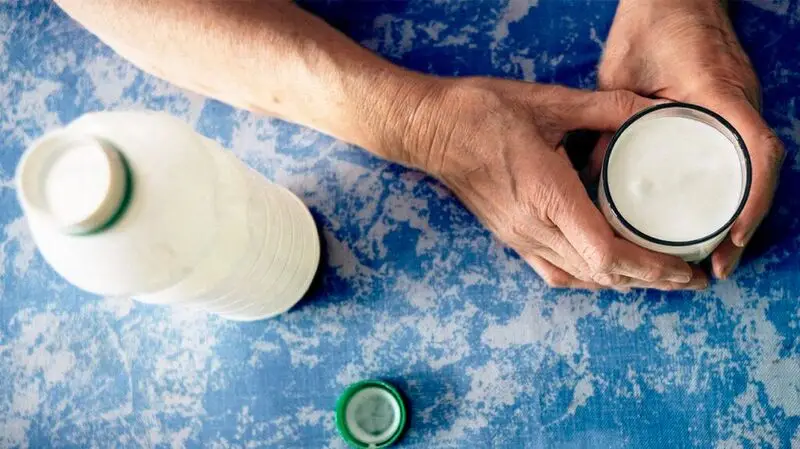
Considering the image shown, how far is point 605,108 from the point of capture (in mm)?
632

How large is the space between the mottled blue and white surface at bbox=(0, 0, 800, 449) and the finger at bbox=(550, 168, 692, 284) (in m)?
0.10

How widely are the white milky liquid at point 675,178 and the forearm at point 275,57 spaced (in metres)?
0.25

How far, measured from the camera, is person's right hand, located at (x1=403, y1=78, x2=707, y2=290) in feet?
1.95

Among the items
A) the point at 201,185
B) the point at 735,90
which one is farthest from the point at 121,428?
the point at 735,90

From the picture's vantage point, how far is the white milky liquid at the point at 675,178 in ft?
1.65

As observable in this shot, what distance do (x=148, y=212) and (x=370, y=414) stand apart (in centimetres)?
35

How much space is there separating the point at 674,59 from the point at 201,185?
503 mm

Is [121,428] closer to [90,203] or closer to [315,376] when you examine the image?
[315,376]

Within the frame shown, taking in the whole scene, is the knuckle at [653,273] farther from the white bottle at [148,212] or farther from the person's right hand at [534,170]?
the white bottle at [148,212]

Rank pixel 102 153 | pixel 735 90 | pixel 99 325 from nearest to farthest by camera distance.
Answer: pixel 102 153
pixel 735 90
pixel 99 325

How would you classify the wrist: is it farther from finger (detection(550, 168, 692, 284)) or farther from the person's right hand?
finger (detection(550, 168, 692, 284))

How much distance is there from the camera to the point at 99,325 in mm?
744

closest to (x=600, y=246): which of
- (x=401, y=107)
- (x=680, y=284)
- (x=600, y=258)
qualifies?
(x=600, y=258)

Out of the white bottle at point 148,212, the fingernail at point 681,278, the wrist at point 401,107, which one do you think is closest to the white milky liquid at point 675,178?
the fingernail at point 681,278
